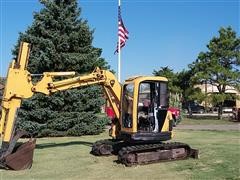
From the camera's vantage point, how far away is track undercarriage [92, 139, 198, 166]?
12.8m

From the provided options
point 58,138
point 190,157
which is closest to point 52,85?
point 190,157

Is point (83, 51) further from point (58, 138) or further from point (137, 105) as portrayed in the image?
point (137, 105)

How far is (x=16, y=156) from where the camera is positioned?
39.6 ft

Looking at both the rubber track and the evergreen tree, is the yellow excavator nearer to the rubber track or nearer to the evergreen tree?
the rubber track

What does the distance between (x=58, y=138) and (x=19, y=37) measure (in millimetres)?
5937

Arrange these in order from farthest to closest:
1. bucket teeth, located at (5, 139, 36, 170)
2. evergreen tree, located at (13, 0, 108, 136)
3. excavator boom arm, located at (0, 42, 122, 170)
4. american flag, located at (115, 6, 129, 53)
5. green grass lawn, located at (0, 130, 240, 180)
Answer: american flag, located at (115, 6, 129, 53)
evergreen tree, located at (13, 0, 108, 136)
excavator boom arm, located at (0, 42, 122, 170)
bucket teeth, located at (5, 139, 36, 170)
green grass lawn, located at (0, 130, 240, 180)

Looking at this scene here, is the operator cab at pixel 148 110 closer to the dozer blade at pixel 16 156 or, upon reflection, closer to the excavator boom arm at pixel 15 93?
the excavator boom arm at pixel 15 93

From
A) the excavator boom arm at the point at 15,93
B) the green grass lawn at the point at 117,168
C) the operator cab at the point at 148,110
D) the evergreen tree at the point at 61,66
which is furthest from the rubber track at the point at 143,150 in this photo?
the evergreen tree at the point at 61,66

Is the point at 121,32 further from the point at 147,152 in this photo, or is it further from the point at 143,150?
the point at 147,152

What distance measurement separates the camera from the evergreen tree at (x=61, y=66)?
21750mm

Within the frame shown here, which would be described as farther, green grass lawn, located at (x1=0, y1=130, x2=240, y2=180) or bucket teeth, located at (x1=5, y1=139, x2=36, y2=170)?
bucket teeth, located at (x1=5, y1=139, x2=36, y2=170)

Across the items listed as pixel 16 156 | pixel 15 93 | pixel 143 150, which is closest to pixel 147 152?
pixel 143 150

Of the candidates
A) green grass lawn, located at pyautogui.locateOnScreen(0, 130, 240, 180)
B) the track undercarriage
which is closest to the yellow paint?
the track undercarriage

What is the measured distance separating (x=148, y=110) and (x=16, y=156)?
4.28 metres
